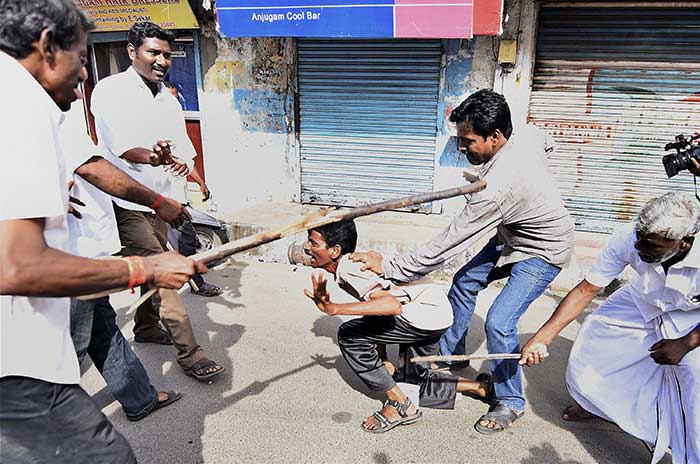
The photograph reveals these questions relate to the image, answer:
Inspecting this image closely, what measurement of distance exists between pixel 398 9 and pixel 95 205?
11.9ft

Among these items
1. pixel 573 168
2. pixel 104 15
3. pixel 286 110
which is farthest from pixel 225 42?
pixel 573 168

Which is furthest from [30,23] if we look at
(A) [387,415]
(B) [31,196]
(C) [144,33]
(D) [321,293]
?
(A) [387,415]

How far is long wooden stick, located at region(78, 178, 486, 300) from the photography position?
71.3 inches

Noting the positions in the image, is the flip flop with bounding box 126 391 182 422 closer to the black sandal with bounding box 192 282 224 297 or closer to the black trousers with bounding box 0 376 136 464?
the black trousers with bounding box 0 376 136 464

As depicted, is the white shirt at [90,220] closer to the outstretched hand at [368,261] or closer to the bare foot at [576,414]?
the outstretched hand at [368,261]

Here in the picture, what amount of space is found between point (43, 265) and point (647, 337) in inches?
106

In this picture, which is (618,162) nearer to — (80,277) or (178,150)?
(178,150)

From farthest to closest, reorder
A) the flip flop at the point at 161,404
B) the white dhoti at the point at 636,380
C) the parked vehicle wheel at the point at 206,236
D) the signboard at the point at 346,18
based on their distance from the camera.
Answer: the parked vehicle wheel at the point at 206,236 < the signboard at the point at 346,18 < the flip flop at the point at 161,404 < the white dhoti at the point at 636,380

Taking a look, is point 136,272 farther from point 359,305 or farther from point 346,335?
point 346,335

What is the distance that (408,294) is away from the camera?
2.78 m

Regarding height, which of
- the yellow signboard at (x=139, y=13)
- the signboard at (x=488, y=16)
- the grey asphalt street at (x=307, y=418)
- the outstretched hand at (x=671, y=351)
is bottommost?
the grey asphalt street at (x=307, y=418)

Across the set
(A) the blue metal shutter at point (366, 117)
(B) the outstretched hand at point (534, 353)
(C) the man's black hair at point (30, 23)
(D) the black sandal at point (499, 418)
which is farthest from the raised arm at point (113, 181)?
(A) the blue metal shutter at point (366, 117)

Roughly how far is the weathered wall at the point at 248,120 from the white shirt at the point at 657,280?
172 inches

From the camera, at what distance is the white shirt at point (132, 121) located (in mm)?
3092
